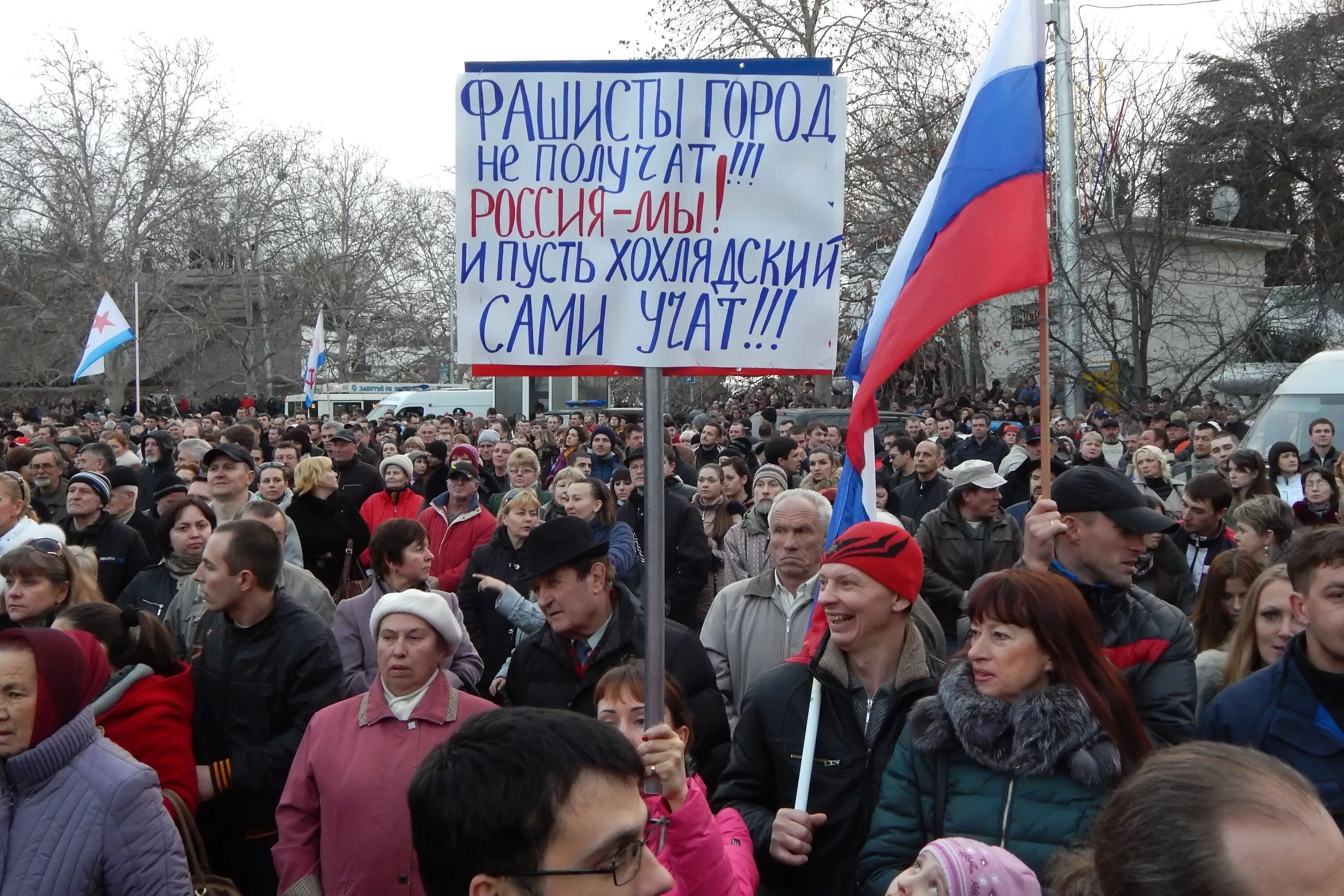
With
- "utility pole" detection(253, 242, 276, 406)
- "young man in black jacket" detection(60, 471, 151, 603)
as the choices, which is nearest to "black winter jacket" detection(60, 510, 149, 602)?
"young man in black jacket" detection(60, 471, 151, 603)

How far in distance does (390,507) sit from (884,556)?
257 inches

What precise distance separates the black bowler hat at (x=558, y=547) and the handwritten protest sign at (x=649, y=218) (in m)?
1.20

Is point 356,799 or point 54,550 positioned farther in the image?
point 54,550

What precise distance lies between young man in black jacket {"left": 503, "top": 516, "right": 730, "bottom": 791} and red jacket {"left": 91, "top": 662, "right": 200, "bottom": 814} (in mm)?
1125

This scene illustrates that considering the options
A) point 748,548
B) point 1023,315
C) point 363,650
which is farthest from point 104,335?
point 363,650

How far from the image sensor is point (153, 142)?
41.8 m

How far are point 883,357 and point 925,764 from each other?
1.52 metres

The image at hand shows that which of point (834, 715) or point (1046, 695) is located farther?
point (834, 715)

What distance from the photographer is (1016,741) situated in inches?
115

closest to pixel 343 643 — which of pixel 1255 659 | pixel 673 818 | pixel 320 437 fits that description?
pixel 673 818

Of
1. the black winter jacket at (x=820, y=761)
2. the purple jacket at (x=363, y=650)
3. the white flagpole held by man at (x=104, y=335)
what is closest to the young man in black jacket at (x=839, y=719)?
the black winter jacket at (x=820, y=761)

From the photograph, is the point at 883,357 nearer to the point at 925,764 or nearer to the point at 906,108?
the point at 925,764

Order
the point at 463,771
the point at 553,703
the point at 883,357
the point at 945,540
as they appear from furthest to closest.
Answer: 1. the point at 945,540
2. the point at 553,703
3. the point at 883,357
4. the point at 463,771

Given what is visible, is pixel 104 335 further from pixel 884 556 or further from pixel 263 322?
pixel 263 322
